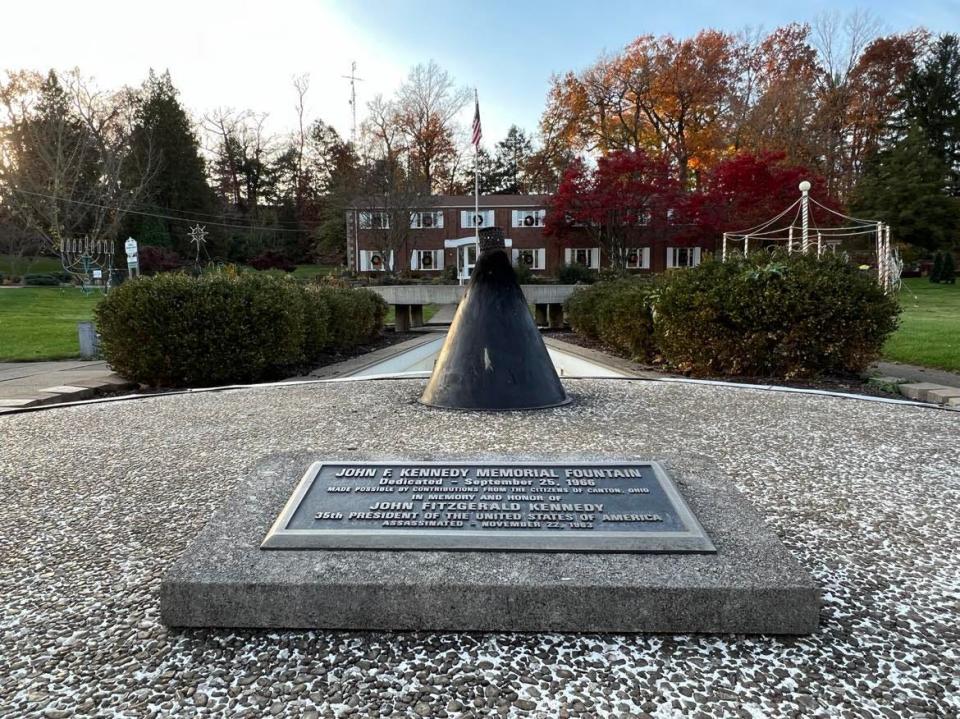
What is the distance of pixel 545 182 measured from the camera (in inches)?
1802

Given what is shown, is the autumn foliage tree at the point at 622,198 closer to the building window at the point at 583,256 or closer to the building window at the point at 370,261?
the building window at the point at 583,256

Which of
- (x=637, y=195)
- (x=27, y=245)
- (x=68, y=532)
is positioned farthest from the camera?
(x=27, y=245)

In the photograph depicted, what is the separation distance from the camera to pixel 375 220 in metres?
32.2

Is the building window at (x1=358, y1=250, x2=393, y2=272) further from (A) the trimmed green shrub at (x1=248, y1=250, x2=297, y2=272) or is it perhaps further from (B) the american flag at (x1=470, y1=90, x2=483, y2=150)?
(B) the american flag at (x1=470, y1=90, x2=483, y2=150)

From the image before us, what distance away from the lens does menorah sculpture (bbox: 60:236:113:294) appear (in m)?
32.1

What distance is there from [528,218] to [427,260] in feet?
22.3

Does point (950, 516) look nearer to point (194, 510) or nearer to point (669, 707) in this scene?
point (669, 707)

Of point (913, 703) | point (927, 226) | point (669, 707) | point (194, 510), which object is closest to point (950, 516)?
point (913, 703)

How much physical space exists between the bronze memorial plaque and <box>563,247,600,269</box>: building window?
3757 cm

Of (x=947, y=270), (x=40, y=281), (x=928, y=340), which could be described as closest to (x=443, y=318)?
(x=928, y=340)

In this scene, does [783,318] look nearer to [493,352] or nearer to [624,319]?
[624,319]

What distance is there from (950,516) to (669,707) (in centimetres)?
220

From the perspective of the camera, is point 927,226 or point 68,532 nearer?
point 68,532

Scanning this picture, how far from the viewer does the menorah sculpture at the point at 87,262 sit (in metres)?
32.1
